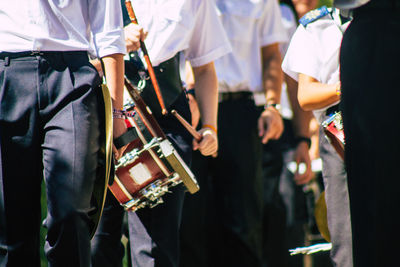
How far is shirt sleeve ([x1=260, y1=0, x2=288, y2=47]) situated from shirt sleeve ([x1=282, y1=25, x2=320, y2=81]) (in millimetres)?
1330

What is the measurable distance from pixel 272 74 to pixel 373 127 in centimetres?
285

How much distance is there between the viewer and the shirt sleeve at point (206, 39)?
3988 millimetres

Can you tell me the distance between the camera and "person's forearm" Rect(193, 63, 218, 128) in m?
4.08

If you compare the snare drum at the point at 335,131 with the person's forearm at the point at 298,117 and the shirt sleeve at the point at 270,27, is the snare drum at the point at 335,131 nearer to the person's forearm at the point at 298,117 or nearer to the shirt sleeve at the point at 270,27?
the person's forearm at the point at 298,117

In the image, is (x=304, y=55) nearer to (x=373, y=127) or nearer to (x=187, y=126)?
(x=187, y=126)

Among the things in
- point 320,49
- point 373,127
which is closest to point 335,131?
point 320,49

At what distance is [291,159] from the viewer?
6.48 meters

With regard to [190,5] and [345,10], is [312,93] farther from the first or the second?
[345,10]

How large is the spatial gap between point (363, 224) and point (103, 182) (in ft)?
3.46

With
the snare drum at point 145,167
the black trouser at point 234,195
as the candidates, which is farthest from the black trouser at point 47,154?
the black trouser at point 234,195

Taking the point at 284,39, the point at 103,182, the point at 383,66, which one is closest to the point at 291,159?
the point at 284,39

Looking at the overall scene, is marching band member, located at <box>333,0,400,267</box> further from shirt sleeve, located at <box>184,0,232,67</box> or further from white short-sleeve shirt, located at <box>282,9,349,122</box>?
shirt sleeve, located at <box>184,0,232,67</box>

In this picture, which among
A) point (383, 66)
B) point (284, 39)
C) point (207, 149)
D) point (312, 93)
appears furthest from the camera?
point (284, 39)

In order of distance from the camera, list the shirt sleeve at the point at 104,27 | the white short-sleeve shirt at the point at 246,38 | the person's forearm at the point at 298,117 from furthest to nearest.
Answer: the person's forearm at the point at 298,117 < the white short-sleeve shirt at the point at 246,38 < the shirt sleeve at the point at 104,27
